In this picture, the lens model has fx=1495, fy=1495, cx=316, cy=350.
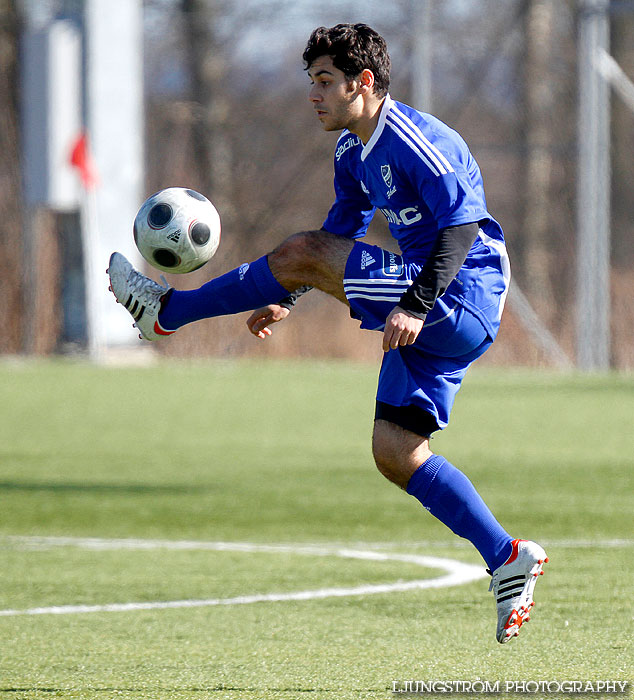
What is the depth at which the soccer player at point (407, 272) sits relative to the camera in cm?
474

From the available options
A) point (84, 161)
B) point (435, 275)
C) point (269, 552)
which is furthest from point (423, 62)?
point (435, 275)

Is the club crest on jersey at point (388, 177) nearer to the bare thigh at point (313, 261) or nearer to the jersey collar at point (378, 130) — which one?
the jersey collar at point (378, 130)

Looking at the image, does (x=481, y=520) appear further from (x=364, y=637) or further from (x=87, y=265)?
(x=87, y=265)

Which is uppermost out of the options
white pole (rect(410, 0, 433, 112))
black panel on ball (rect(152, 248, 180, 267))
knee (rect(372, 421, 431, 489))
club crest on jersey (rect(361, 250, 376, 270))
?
white pole (rect(410, 0, 433, 112))

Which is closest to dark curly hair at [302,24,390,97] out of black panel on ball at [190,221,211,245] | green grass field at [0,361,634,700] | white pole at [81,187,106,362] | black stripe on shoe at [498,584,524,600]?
black panel on ball at [190,221,211,245]

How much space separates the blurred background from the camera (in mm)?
21500

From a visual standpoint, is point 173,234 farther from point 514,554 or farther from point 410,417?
point 514,554

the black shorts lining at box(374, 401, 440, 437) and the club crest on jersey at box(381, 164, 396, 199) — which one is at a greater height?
the club crest on jersey at box(381, 164, 396, 199)

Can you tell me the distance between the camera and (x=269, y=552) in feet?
24.3

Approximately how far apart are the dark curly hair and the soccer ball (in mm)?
772

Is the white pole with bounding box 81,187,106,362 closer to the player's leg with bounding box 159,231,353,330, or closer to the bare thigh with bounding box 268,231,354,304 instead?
the player's leg with bounding box 159,231,353,330

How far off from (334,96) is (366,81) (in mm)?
119

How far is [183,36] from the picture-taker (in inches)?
1190

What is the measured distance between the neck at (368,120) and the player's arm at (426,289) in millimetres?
502
